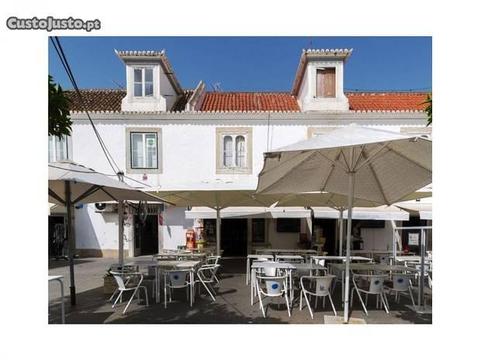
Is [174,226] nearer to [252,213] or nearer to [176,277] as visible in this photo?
[252,213]

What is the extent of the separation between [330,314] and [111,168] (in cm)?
1102

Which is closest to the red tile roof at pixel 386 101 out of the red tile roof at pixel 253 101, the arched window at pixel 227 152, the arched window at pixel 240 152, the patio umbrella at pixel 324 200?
the red tile roof at pixel 253 101

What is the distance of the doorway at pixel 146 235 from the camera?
1351 centimetres

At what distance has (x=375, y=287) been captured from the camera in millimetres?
5281

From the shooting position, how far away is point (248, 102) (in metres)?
14.8

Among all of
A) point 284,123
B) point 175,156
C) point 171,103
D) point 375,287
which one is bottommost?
point 375,287

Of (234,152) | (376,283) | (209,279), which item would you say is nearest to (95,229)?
(234,152)

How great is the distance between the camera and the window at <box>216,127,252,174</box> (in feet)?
42.0

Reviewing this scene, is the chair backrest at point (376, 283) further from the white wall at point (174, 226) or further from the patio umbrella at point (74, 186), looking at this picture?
the white wall at point (174, 226)

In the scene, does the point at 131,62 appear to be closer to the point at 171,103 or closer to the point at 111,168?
the point at 171,103

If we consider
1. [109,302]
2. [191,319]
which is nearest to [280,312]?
[191,319]

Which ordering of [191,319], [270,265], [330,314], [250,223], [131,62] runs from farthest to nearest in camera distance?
[250,223] < [131,62] < [270,265] < [330,314] < [191,319]

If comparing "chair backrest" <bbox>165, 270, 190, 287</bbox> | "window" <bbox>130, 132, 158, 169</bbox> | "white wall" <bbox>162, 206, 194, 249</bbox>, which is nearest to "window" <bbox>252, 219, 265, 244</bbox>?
"white wall" <bbox>162, 206, 194, 249</bbox>
